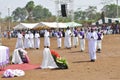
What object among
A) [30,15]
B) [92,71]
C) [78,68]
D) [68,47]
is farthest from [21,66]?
[30,15]

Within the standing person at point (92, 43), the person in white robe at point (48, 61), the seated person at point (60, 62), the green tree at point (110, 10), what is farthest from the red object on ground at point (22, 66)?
the green tree at point (110, 10)

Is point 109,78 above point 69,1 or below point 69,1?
below

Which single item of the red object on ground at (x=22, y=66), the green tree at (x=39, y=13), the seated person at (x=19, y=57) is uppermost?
the green tree at (x=39, y=13)

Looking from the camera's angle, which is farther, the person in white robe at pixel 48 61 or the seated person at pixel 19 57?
the seated person at pixel 19 57

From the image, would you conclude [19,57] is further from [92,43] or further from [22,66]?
[92,43]

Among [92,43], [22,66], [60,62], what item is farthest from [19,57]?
[92,43]

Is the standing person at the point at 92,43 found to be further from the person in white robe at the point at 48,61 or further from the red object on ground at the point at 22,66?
the red object on ground at the point at 22,66

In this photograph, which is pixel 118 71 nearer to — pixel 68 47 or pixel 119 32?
pixel 68 47

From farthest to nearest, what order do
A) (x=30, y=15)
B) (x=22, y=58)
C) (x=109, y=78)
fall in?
(x=30, y=15) < (x=22, y=58) < (x=109, y=78)

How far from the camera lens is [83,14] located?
128 meters

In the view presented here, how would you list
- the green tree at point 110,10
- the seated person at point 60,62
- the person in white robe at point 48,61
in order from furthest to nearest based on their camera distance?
the green tree at point 110,10 < the person in white robe at point 48,61 < the seated person at point 60,62

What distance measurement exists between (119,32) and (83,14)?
70.2m

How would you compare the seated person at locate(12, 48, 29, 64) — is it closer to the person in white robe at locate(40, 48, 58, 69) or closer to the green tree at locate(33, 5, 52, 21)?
the person in white robe at locate(40, 48, 58, 69)

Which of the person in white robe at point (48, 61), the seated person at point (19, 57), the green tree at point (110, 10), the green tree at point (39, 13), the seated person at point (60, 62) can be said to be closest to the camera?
the seated person at point (60, 62)
